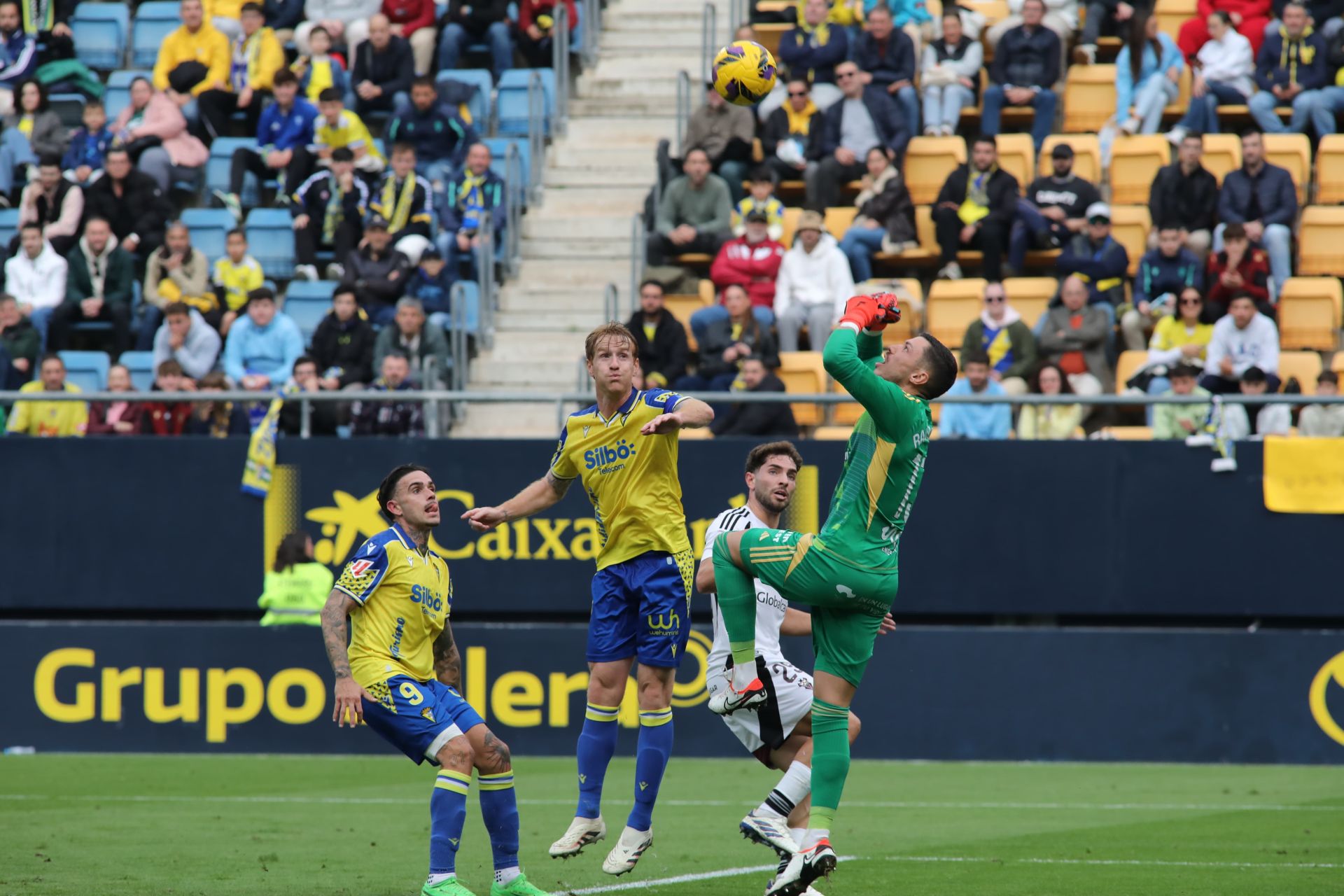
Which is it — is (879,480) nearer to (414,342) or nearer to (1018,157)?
(414,342)

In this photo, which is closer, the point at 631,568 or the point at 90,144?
the point at 631,568

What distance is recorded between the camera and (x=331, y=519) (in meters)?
15.9

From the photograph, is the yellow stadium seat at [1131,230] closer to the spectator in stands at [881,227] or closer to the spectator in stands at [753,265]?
the spectator in stands at [881,227]

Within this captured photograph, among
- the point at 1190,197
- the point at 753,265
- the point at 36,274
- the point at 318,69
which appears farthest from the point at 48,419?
the point at 1190,197

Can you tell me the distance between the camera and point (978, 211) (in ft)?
58.5

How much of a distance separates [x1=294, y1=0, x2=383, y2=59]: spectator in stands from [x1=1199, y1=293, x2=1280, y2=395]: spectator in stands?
1061 cm

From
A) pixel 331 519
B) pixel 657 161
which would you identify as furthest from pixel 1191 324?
pixel 331 519

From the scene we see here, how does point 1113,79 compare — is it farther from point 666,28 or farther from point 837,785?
point 837,785

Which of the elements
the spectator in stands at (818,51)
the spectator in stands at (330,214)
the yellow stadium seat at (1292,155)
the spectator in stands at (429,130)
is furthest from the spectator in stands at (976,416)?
the spectator in stands at (330,214)

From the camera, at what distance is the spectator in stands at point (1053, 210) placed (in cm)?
1759

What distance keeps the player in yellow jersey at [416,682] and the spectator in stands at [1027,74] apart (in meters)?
12.2

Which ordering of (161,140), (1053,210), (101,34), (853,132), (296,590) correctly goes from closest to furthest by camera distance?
(296,590) → (1053,210) → (853,132) → (161,140) → (101,34)

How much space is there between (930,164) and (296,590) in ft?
26.5

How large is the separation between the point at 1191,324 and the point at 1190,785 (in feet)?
15.4
